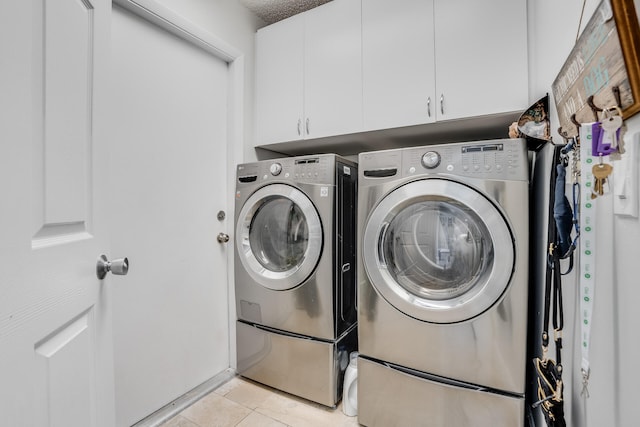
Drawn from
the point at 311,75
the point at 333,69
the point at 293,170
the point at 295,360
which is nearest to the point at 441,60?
the point at 333,69

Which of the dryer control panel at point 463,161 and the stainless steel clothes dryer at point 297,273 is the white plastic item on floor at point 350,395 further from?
the dryer control panel at point 463,161

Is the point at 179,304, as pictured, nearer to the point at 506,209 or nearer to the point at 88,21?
the point at 88,21

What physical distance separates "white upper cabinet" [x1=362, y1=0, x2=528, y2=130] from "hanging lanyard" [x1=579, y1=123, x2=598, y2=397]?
0.91m

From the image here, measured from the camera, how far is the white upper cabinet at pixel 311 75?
1693 millimetres

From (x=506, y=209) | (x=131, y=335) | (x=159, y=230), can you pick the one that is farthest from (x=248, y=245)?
(x=506, y=209)

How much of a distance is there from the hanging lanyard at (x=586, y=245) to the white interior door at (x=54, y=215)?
1083 mm

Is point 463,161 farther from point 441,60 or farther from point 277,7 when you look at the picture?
point 277,7

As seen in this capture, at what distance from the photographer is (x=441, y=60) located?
1.47 meters

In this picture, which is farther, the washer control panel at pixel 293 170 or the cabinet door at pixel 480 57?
the washer control panel at pixel 293 170

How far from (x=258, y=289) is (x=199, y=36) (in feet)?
4.86

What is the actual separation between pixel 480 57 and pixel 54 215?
1.71m

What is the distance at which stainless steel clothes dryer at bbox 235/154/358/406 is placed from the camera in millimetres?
1499

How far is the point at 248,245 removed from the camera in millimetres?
1728

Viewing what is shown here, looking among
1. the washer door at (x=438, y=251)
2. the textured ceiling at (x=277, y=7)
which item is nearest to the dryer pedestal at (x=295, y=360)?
the washer door at (x=438, y=251)
